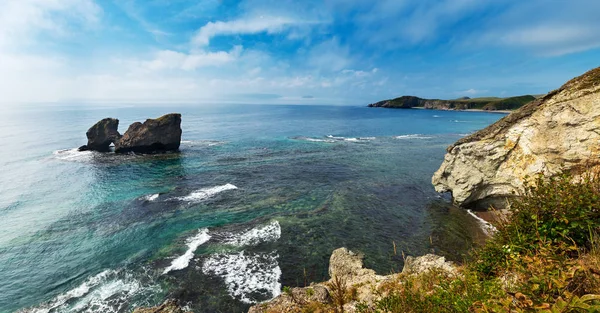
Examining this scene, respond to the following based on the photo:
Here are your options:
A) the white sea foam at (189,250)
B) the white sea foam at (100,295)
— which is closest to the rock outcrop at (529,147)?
the white sea foam at (189,250)

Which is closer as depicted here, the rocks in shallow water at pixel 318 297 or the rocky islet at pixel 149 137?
the rocks in shallow water at pixel 318 297

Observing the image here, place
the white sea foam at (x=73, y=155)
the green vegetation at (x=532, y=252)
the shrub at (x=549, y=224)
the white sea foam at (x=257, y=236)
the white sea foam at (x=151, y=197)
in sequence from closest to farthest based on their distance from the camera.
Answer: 1. the green vegetation at (x=532, y=252)
2. the shrub at (x=549, y=224)
3. the white sea foam at (x=257, y=236)
4. the white sea foam at (x=151, y=197)
5. the white sea foam at (x=73, y=155)

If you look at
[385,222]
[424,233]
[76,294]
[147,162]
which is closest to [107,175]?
[147,162]

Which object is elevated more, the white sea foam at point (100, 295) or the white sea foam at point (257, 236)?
the white sea foam at point (257, 236)

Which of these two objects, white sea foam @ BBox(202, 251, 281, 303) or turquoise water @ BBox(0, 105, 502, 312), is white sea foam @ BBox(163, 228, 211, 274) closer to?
turquoise water @ BBox(0, 105, 502, 312)

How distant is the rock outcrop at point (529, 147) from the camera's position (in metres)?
15.3

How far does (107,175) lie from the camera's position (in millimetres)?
39438

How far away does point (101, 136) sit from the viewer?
60.6m

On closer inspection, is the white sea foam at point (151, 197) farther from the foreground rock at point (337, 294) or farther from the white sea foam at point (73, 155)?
the white sea foam at point (73, 155)

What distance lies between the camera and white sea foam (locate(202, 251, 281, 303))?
1476 cm

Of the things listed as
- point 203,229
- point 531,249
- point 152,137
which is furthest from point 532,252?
point 152,137

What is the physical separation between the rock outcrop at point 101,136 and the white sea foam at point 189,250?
55.2 meters

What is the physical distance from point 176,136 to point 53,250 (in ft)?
136

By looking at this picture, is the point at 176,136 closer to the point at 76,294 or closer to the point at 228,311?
the point at 76,294
